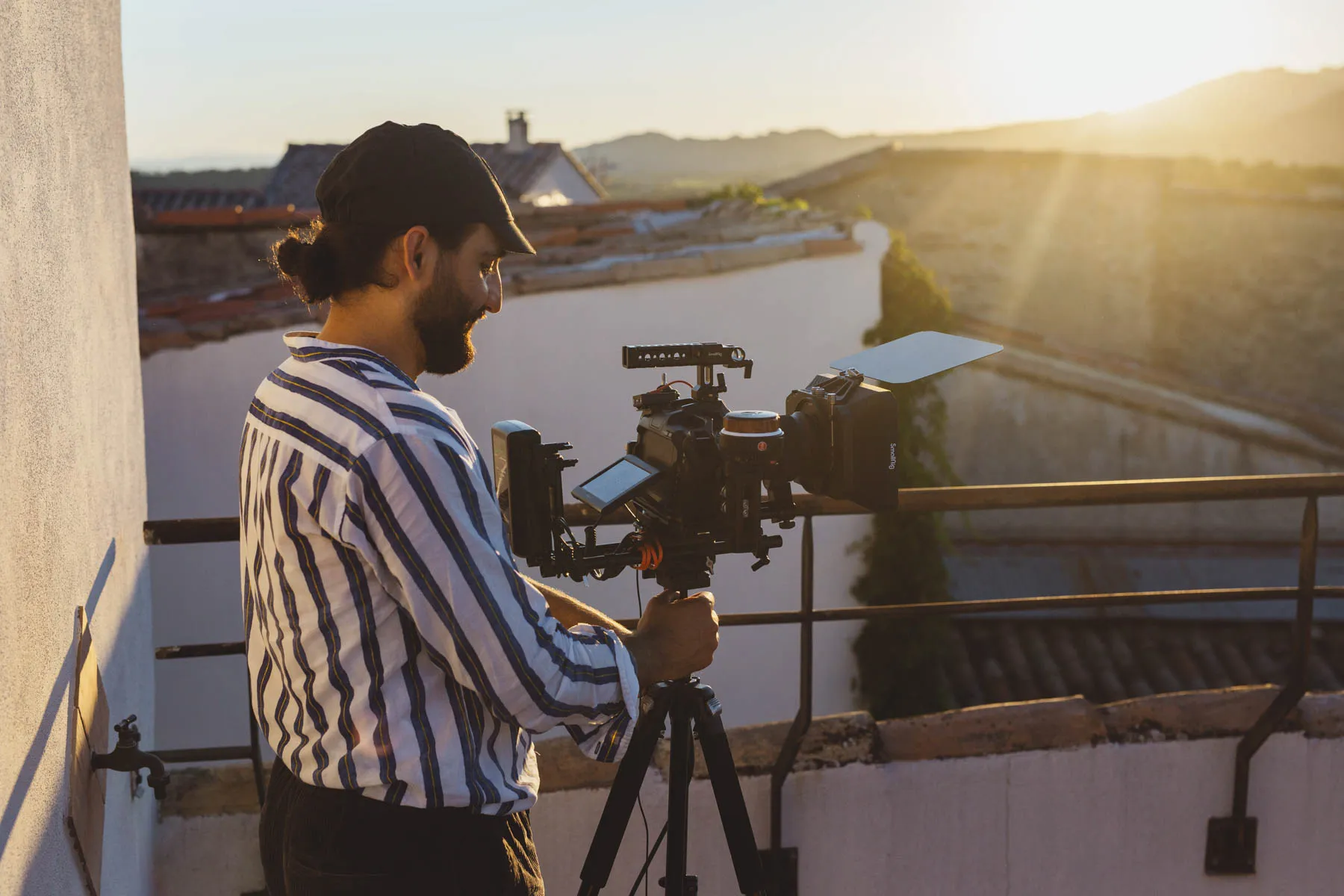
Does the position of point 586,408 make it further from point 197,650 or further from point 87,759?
point 87,759

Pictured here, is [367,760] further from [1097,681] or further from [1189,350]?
[1189,350]

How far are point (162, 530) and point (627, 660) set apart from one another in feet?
4.64

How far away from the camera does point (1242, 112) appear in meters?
27.8

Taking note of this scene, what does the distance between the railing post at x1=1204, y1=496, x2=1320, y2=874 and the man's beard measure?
2.15 meters

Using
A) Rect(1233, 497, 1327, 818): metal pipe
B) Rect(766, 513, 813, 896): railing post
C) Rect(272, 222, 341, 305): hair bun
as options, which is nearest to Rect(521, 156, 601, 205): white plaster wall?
Rect(766, 513, 813, 896): railing post

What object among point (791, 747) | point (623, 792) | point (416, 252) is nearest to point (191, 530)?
point (623, 792)

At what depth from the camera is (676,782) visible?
1724 millimetres

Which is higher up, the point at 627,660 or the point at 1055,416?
the point at 627,660

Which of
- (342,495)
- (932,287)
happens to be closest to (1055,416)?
(932,287)

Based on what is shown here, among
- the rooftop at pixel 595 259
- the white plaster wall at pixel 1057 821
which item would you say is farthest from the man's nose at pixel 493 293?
the rooftop at pixel 595 259

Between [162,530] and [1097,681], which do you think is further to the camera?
[1097,681]

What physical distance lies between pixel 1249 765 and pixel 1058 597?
2.28ft

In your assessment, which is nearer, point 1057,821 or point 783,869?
point 783,869

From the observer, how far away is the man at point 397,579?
123 centimetres
